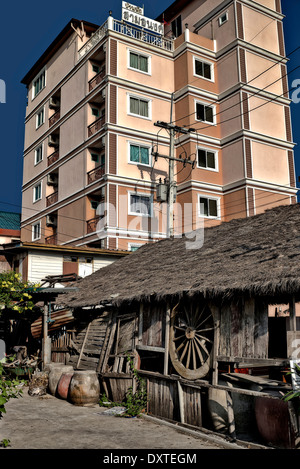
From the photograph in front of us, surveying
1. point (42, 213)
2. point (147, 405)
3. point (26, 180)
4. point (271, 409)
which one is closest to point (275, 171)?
point (42, 213)

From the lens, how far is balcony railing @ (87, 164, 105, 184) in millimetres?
30456

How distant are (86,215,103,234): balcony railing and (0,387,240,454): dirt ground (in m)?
18.3

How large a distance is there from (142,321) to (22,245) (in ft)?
39.4

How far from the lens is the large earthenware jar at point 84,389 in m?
12.5

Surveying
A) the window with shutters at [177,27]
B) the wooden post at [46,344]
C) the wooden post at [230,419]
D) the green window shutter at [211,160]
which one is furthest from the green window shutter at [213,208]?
the wooden post at [230,419]

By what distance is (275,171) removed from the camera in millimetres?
32938

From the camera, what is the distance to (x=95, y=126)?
31.8 meters

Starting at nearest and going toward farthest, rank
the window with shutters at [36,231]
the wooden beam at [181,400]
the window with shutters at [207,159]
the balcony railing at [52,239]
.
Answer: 1. the wooden beam at [181,400]
2. the window with shutters at [207,159]
3. the balcony railing at [52,239]
4. the window with shutters at [36,231]

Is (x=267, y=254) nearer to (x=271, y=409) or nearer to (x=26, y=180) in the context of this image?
(x=271, y=409)

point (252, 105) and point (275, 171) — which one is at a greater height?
point (252, 105)

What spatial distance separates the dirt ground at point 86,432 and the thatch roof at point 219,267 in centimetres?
297

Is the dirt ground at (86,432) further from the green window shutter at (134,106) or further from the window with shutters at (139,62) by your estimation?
the window with shutters at (139,62)

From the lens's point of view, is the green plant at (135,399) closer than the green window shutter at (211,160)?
Yes

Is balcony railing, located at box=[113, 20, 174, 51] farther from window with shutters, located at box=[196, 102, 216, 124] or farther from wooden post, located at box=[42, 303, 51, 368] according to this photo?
wooden post, located at box=[42, 303, 51, 368]
